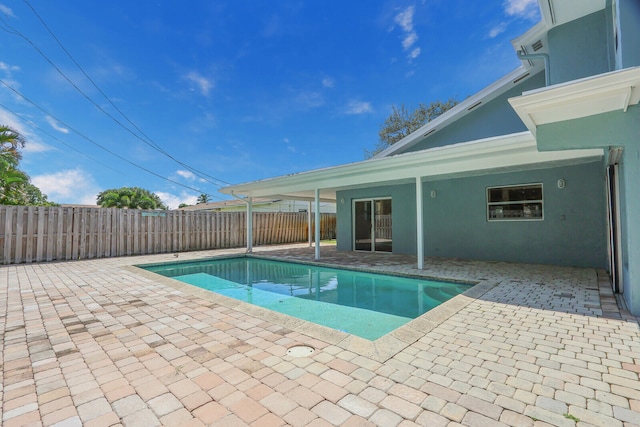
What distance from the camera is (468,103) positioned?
34.9ft

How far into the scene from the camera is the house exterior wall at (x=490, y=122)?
389 inches

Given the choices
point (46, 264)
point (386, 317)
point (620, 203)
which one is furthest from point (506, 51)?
point (46, 264)

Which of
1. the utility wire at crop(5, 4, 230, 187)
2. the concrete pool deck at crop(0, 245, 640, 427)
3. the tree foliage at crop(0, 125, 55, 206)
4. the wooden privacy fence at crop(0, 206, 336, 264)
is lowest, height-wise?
the concrete pool deck at crop(0, 245, 640, 427)

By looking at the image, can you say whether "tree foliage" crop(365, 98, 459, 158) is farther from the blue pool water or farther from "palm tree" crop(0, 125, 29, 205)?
"palm tree" crop(0, 125, 29, 205)

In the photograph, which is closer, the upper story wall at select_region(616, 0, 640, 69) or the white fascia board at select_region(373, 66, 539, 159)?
the upper story wall at select_region(616, 0, 640, 69)

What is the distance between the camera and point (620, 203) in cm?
501

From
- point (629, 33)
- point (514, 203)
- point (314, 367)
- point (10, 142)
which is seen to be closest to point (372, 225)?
point (514, 203)

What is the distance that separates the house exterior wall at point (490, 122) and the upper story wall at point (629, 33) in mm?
5542

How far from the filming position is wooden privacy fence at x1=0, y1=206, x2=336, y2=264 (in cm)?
1014

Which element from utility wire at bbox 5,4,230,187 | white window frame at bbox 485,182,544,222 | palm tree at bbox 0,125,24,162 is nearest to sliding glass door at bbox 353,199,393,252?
white window frame at bbox 485,182,544,222

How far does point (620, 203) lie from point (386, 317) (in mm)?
4373

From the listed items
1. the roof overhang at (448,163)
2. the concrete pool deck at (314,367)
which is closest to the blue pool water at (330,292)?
the concrete pool deck at (314,367)

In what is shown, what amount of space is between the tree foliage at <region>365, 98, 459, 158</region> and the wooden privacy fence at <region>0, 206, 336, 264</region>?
12474mm

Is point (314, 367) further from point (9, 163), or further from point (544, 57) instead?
point (9, 163)
